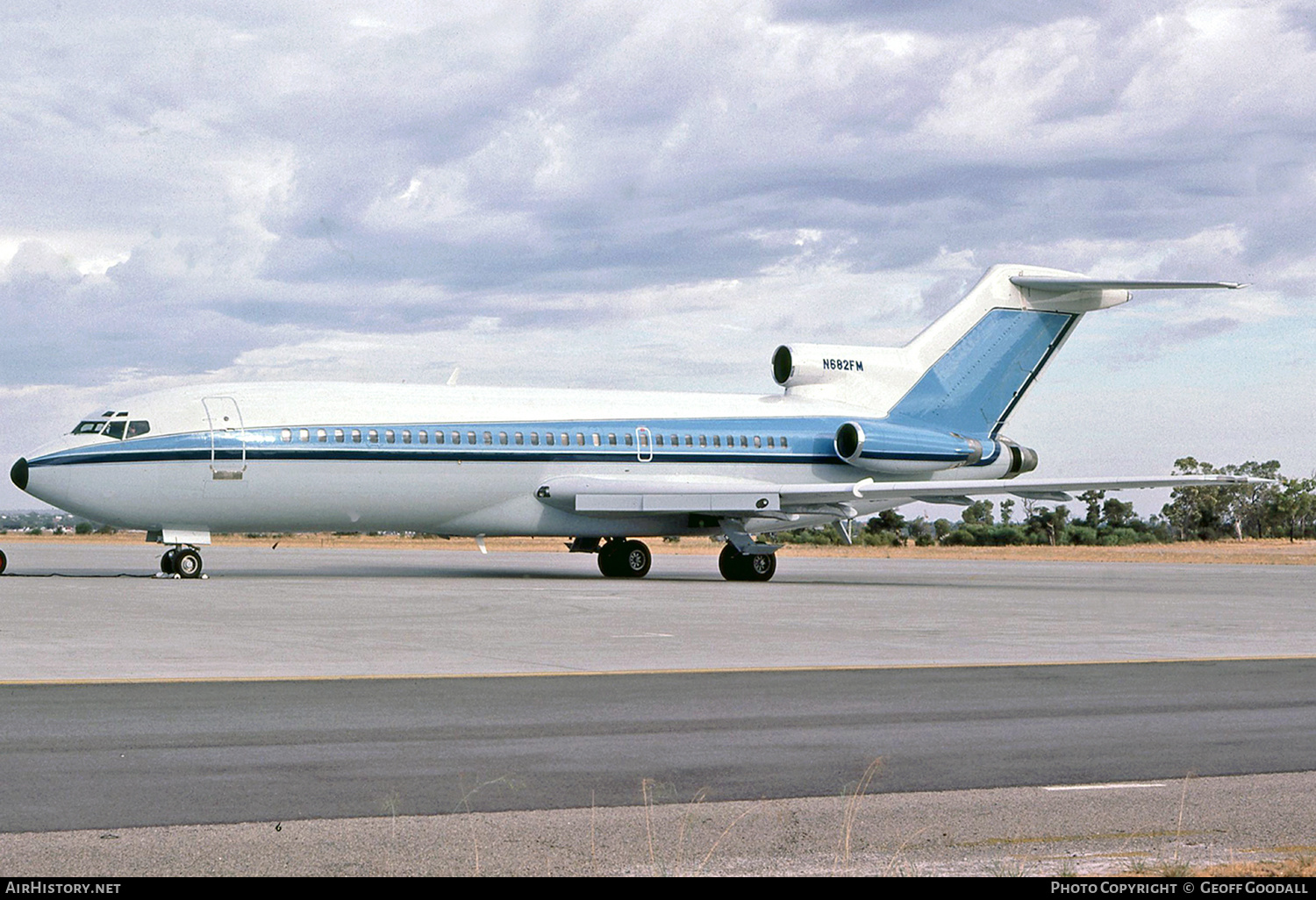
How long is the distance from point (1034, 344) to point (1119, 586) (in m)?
9.60

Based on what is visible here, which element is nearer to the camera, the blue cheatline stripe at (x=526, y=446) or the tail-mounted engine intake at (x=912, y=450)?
the blue cheatline stripe at (x=526, y=446)

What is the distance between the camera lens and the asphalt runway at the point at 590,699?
29.7 feet

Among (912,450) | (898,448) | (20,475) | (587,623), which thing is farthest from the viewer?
(912,450)

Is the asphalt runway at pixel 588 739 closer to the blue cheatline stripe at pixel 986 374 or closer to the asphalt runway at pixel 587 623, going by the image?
the asphalt runway at pixel 587 623

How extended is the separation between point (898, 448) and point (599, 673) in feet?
82.8

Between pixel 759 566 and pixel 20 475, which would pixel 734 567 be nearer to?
pixel 759 566

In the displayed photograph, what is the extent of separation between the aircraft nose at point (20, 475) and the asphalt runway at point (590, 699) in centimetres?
429

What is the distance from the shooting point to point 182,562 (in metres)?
31.5

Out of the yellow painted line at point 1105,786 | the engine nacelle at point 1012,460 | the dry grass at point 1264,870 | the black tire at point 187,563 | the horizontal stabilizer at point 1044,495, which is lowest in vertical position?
the dry grass at point 1264,870

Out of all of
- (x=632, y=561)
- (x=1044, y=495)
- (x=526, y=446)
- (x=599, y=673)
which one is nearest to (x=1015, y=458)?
(x=1044, y=495)

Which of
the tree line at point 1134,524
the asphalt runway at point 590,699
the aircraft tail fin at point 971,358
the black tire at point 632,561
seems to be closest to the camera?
the asphalt runway at point 590,699

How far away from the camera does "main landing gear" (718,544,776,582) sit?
120 ft

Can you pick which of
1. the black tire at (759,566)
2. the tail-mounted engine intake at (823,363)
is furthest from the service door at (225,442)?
the tail-mounted engine intake at (823,363)
